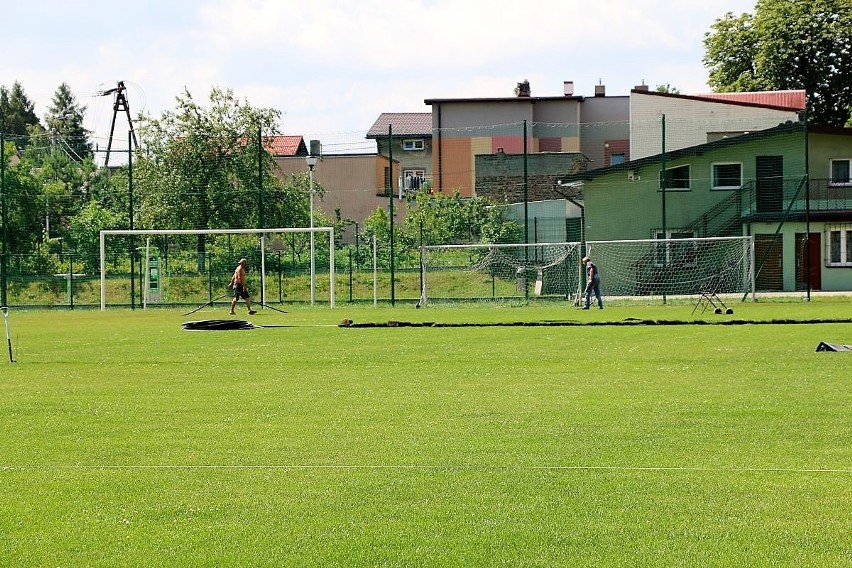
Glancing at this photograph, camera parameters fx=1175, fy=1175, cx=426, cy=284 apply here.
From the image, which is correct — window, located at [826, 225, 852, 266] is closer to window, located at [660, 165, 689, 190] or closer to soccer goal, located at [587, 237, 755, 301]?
window, located at [660, 165, 689, 190]

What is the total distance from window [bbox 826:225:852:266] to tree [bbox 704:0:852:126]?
64.6ft

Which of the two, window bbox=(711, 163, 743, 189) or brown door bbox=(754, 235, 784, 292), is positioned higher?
window bbox=(711, 163, 743, 189)

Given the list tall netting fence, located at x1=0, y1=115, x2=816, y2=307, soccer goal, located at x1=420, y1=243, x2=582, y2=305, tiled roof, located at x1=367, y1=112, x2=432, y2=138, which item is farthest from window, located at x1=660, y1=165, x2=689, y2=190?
tiled roof, located at x1=367, y1=112, x2=432, y2=138

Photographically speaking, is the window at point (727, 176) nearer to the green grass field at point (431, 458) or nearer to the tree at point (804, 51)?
the tree at point (804, 51)

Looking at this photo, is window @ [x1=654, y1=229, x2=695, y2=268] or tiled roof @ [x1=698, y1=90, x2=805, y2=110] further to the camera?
tiled roof @ [x1=698, y1=90, x2=805, y2=110]

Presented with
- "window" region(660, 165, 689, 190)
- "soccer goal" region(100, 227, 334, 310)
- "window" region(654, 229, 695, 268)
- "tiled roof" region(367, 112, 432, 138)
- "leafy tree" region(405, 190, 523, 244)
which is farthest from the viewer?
"tiled roof" region(367, 112, 432, 138)

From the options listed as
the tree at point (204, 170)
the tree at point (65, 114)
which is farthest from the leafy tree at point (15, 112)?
the tree at point (204, 170)

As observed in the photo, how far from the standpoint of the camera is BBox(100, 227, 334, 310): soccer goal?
131ft

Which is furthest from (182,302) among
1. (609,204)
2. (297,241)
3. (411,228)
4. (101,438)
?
(101,438)

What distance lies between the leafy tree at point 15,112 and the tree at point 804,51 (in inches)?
2871

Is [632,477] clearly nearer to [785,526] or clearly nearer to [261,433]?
[785,526]

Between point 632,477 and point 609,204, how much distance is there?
37.4 meters

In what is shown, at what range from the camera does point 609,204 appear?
45.3m

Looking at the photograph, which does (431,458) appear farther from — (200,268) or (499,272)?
(200,268)
